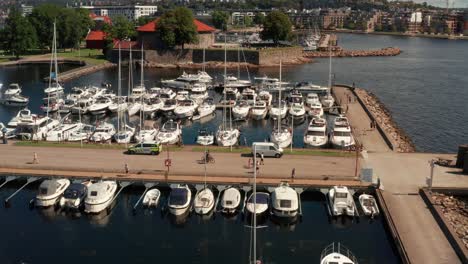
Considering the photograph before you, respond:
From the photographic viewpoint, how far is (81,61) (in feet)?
362

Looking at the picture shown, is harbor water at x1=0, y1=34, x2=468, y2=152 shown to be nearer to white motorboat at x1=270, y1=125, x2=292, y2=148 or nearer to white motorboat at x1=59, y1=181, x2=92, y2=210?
white motorboat at x1=270, y1=125, x2=292, y2=148

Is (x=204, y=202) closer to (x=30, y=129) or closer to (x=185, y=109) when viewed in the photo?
(x=30, y=129)

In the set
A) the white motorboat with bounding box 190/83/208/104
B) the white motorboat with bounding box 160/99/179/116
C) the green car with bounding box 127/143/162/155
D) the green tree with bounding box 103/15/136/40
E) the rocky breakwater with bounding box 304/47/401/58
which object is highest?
the green tree with bounding box 103/15/136/40

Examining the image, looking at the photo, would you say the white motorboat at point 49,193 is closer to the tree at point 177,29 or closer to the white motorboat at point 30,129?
the white motorboat at point 30,129

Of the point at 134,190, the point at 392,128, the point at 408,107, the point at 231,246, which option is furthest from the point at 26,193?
the point at 408,107

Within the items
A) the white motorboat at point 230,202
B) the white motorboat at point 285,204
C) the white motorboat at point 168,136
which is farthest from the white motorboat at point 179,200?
the white motorboat at point 168,136

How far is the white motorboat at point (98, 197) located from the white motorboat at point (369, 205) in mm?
14968

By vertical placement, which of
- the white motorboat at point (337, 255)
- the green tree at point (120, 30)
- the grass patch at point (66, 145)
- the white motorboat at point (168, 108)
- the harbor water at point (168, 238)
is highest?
the green tree at point (120, 30)

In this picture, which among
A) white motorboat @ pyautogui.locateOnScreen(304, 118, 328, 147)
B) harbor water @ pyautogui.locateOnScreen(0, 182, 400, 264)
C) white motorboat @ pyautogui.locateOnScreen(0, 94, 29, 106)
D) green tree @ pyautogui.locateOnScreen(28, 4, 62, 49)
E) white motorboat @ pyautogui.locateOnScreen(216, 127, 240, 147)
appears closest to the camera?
harbor water @ pyautogui.locateOnScreen(0, 182, 400, 264)

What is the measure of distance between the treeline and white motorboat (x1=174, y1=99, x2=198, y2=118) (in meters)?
62.2

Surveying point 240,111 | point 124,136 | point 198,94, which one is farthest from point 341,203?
point 198,94

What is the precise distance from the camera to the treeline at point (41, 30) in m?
113

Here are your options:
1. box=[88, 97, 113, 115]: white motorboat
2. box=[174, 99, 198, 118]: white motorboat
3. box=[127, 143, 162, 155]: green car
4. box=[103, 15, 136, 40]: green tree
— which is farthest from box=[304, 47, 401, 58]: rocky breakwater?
box=[127, 143, 162, 155]: green car

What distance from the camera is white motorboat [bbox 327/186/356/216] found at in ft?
110
